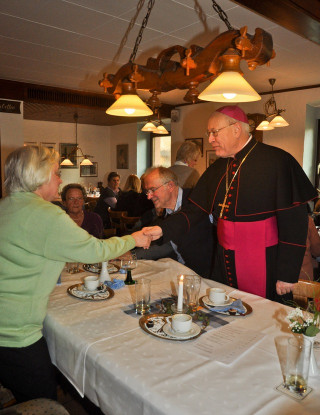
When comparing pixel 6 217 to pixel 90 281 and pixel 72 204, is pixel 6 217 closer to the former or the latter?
pixel 90 281

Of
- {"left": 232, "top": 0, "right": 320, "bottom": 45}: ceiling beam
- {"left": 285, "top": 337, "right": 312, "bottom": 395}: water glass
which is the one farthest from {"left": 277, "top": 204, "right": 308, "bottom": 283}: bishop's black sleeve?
{"left": 232, "top": 0, "right": 320, "bottom": 45}: ceiling beam

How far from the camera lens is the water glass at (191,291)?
5.39 ft

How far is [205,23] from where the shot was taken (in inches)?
140

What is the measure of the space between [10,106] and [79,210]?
4035 millimetres

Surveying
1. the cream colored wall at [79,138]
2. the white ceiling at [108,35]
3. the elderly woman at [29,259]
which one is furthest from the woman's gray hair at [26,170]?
the cream colored wall at [79,138]

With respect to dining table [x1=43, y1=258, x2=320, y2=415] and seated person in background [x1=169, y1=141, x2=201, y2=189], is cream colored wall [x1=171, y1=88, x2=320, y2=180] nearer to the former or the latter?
seated person in background [x1=169, y1=141, x2=201, y2=189]

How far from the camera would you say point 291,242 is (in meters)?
2.08

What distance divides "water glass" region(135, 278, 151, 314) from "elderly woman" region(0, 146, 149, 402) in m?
0.23

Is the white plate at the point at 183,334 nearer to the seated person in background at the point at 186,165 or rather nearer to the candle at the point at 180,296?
the candle at the point at 180,296

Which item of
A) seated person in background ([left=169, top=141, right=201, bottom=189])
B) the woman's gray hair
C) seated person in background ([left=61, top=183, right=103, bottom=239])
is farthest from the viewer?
seated person in background ([left=169, top=141, right=201, bottom=189])

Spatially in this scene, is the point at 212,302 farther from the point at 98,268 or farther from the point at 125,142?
the point at 125,142

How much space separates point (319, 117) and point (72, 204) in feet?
16.9

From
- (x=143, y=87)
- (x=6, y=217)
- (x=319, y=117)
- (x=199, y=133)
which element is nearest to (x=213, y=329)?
(x=6, y=217)

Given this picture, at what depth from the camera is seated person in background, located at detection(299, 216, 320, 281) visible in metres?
2.66
